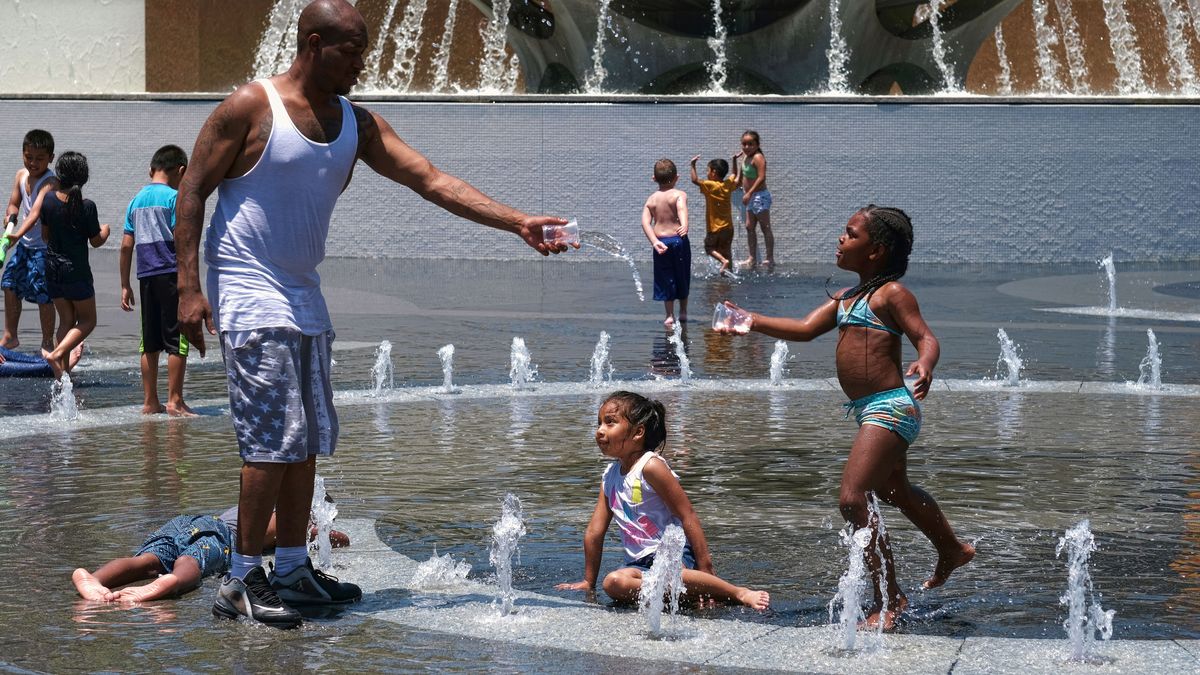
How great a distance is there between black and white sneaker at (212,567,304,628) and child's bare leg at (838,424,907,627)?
62.6 inches

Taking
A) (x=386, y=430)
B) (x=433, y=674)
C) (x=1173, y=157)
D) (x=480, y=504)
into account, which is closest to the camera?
(x=433, y=674)

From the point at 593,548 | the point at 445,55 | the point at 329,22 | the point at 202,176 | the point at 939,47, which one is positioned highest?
the point at 445,55

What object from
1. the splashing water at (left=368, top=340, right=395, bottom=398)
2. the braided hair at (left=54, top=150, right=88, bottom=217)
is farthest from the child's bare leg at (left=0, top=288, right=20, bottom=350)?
the splashing water at (left=368, top=340, right=395, bottom=398)

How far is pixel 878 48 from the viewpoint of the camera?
25219 mm

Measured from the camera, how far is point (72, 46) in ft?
95.1

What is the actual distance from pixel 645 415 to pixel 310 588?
1.13 metres

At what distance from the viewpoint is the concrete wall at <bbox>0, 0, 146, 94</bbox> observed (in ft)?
93.6

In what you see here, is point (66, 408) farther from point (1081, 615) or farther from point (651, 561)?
point (1081, 615)

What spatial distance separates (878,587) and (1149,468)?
306cm

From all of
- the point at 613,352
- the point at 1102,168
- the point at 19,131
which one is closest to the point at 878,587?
the point at 613,352

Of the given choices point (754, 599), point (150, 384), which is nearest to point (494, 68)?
point (150, 384)

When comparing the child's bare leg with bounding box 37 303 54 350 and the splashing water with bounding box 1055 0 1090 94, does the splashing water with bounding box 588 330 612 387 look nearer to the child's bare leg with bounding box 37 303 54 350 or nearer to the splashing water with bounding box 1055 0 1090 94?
the child's bare leg with bounding box 37 303 54 350

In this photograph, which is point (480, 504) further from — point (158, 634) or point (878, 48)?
point (878, 48)

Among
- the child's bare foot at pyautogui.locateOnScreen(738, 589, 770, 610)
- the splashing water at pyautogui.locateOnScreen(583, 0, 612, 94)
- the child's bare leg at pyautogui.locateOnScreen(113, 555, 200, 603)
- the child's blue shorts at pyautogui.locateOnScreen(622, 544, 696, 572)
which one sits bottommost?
the child's bare foot at pyautogui.locateOnScreen(738, 589, 770, 610)
